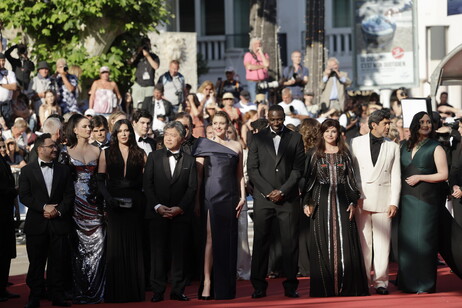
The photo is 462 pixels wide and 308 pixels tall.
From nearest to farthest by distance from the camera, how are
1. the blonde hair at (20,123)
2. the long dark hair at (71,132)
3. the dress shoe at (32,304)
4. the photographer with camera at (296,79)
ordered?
the dress shoe at (32,304) → the long dark hair at (71,132) → the blonde hair at (20,123) → the photographer with camera at (296,79)

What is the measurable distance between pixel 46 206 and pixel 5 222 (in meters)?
0.92

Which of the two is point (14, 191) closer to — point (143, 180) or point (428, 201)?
point (143, 180)

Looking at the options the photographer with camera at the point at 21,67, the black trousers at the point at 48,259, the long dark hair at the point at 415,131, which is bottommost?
the black trousers at the point at 48,259

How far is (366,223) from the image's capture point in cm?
1376

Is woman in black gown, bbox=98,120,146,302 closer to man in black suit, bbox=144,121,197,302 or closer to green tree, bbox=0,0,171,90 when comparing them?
man in black suit, bbox=144,121,197,302

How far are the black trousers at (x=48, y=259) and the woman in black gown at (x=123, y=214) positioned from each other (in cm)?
55

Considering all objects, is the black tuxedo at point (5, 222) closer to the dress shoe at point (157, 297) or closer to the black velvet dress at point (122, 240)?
the black velvet dress at point (122, 240)

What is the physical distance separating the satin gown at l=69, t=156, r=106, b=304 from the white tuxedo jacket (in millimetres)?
2924

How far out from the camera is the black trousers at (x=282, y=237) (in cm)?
1336

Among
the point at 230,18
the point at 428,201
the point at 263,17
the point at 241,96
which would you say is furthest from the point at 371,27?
the point at 230,18

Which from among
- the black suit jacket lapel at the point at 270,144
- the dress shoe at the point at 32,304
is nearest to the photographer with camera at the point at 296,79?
the black suit jacket lapel at the point at 270,144

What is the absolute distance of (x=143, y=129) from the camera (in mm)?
14625

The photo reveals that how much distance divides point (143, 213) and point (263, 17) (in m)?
15.8

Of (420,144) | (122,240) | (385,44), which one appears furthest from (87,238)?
(385,44)
